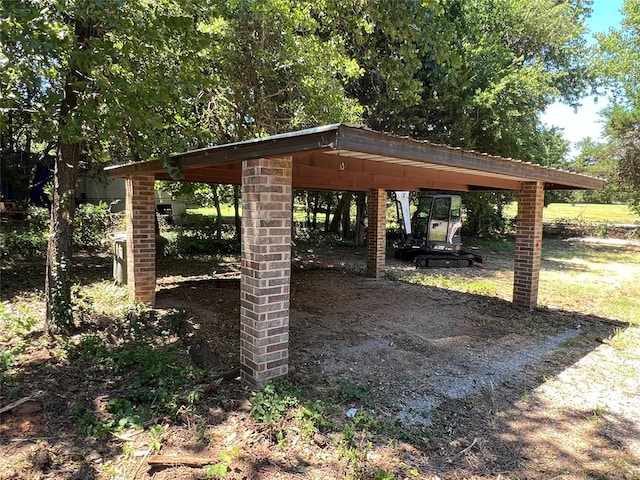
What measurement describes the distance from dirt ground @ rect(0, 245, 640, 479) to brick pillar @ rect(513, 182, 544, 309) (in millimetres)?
396

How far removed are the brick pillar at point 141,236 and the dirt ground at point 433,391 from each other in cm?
49

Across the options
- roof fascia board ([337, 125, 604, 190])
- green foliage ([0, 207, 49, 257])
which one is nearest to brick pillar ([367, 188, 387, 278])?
roof fascia board ([337, 125, 604, 190])

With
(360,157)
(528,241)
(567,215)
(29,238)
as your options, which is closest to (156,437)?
(360,157)

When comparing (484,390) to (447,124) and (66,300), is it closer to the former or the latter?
(66,300)

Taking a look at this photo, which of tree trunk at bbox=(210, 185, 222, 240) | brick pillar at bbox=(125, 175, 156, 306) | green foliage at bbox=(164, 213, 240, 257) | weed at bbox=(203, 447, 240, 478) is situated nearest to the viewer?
weed at bbox=(203, 447, 240, 478)

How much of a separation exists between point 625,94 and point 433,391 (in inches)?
917

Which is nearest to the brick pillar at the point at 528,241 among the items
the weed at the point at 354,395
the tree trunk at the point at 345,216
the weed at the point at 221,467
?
the weed at the point at 354,395

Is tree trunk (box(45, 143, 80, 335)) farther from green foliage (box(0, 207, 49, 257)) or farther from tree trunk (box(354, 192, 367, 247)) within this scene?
tree trunk (box(354, 192, 367, 247))

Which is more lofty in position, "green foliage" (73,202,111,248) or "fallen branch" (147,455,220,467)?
"green foliage" (73,202,111,248)

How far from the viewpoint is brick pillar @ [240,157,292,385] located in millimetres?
3508

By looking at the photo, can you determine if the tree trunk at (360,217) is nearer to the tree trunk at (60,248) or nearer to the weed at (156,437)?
the tree trunk at (60,248)

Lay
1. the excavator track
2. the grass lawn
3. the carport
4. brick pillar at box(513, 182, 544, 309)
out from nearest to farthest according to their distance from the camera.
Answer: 1. the carport
2. brick pillar at box(513, 182, 544, 309)
3. the excavator track
4. the grass lawn

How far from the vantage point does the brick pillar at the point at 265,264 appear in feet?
11.5

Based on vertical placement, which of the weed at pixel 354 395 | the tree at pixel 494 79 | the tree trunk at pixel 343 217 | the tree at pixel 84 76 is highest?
the tree at pixel 494 79
